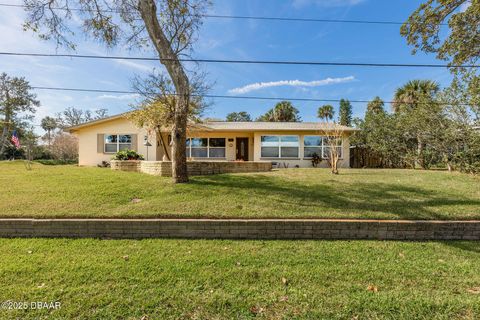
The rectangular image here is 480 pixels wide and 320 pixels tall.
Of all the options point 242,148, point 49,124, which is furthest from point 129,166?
point 49,124

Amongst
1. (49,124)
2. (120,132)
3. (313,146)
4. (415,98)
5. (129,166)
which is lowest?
(129,166)

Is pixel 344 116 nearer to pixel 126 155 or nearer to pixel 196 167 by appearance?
pixel 196 167

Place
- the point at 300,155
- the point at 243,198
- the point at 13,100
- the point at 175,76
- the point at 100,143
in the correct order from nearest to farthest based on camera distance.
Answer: the point at 243,198
the point at 175,76
the point at 300,155
the point at 100,143
the point at 13,100

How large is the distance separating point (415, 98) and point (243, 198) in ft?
65.5

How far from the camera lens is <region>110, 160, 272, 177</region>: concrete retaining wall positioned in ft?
31.4

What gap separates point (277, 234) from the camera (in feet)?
15.8

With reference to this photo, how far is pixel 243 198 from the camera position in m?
6.29

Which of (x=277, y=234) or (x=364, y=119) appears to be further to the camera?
(x=364, y=119)

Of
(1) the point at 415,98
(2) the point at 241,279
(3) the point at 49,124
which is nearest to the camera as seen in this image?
(2) the point at 241,279

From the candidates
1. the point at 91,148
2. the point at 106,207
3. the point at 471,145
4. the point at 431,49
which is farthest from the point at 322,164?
the point at 91,148

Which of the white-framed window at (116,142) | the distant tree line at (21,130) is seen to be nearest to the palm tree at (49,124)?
the distant tree line at (21,130)

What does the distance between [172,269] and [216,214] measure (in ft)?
5.99

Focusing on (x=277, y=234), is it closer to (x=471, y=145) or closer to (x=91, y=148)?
(x=471, y=145)

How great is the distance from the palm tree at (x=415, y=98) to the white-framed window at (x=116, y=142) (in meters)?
16.9
